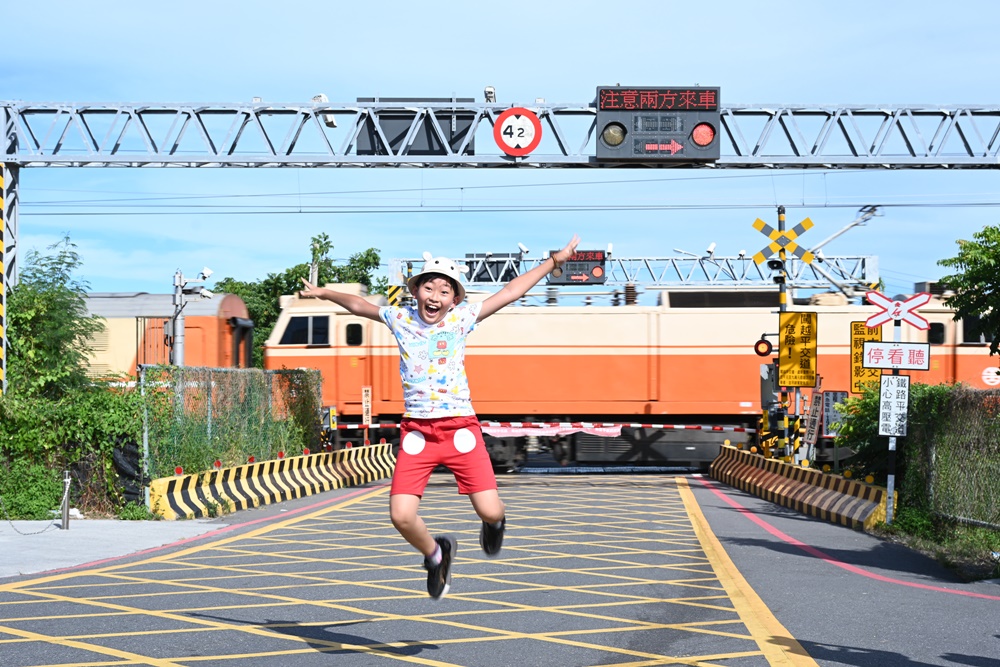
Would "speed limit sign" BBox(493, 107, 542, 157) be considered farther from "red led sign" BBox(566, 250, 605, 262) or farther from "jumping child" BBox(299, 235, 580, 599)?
"jumping child" BBox(299, 235, 580, 599)

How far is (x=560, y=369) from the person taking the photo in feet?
93.9

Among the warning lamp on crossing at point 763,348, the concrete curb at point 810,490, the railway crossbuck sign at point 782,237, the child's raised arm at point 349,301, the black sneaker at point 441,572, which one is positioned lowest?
the concrete curb at point 810,490

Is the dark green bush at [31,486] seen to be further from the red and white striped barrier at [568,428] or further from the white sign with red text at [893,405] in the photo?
the red and white striped barrier at [568,428]

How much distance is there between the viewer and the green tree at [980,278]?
1386 cm

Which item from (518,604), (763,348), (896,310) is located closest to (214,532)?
(518,604)

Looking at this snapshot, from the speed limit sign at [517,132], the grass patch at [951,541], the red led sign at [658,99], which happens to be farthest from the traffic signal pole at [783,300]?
the grass patch at [951,541]

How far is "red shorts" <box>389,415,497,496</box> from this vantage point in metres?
6.59

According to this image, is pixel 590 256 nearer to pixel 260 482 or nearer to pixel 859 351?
pixel 859 351

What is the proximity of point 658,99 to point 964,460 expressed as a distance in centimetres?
1108

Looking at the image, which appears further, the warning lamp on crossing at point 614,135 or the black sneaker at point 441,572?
the warning lamp on crossing at point 614,135

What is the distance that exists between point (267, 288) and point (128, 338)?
34.8 m

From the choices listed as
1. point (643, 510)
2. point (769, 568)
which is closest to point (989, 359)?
point (643, 510)

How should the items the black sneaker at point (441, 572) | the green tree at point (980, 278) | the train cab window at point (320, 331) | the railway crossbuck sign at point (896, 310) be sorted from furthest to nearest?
the train cab window at point (320, 331), the railway crossbuck sign at point (896, 310), the green tree at point (980, 278), the black sneaker at point (441, 572)

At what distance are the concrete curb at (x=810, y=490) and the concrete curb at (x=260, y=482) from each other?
7.44 m
